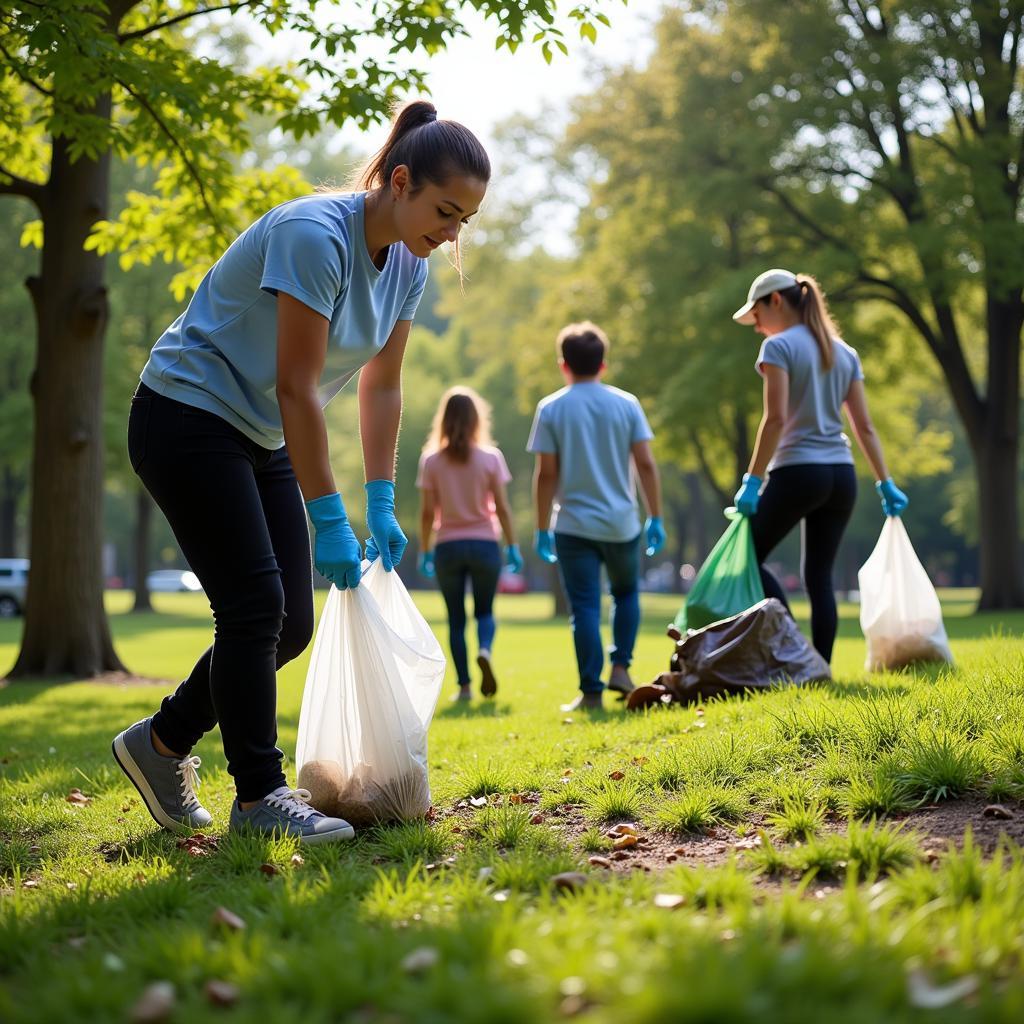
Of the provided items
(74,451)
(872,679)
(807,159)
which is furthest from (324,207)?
(807,159)

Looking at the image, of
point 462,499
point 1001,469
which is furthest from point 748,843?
point 1001,469

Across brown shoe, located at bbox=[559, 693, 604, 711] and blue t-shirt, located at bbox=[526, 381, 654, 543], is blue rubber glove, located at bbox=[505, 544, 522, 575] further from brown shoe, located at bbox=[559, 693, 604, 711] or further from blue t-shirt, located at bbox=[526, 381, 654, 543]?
brown shoe, located at bbox=[559, 693, 604, 711]

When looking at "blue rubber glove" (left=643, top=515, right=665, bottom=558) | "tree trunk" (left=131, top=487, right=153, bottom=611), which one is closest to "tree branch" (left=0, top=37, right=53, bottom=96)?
"blue rubber glove" (left=643, top=515, right=665, bottom=558)

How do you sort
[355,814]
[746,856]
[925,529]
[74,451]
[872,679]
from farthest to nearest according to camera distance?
[925,529], [74,451], [872,679], [355,814], [746,856]

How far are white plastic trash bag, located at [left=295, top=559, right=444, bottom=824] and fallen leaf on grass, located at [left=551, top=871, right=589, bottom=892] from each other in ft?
3.18

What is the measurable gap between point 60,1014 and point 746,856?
1707mm

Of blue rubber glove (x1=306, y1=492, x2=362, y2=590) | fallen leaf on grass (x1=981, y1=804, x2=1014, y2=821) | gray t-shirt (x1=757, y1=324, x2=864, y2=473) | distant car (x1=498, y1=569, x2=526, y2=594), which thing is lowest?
distant car (x1=498, y1=569, x2=526, y2=594)

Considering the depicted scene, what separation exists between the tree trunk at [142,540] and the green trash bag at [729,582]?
22.5 m

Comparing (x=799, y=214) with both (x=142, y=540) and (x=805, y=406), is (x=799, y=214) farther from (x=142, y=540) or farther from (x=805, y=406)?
(x=142, y=540)

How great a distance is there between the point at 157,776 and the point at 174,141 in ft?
21.5

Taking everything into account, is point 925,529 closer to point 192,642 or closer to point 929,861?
point 192,642

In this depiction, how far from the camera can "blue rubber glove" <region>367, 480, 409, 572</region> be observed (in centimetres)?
399

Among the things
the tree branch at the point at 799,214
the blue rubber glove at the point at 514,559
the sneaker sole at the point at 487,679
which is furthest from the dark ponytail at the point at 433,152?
the tree branch at the point at 799,214

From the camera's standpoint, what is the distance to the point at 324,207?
3.40m
